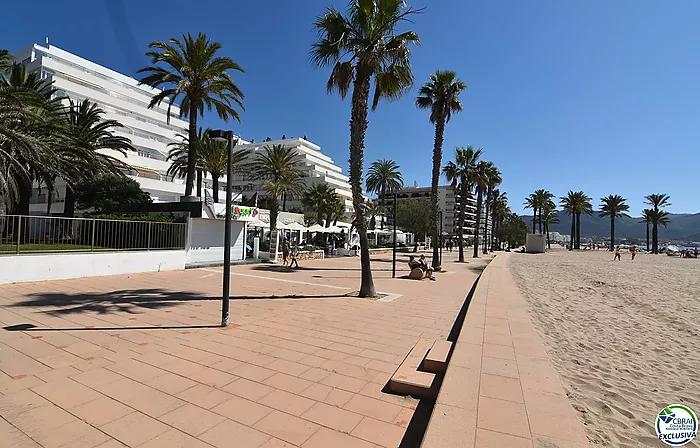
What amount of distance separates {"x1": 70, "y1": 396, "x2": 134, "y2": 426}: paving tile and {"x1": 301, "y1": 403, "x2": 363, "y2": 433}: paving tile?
1.76 meters

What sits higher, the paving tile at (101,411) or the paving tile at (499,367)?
the paving tile at (499,367)

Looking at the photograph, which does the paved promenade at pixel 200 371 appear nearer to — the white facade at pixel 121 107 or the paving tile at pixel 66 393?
the paving tile at pixel 66 393

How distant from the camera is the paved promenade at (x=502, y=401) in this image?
2.64 m

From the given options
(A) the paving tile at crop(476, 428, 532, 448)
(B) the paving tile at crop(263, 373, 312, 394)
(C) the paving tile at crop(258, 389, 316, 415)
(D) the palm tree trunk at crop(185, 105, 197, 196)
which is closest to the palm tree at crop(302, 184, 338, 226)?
(D) the palm tree trunk at crop(185, 105, 197, 196)

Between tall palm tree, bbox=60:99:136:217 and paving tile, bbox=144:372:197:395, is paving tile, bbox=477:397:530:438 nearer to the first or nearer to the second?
paving tile, bbox=144:372:197:395

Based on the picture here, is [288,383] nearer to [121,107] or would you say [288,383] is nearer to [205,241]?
[205,241]

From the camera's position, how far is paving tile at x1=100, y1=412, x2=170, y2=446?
9.58 ft

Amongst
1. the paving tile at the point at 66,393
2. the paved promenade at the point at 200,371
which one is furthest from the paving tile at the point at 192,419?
the paving tile at the point at 66,393

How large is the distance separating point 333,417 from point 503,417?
1.54 metres

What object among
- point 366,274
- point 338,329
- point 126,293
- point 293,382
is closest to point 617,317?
point 366,274

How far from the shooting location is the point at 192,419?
3254 mm

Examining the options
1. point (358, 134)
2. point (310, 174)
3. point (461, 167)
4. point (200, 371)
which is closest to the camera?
point (200, 371)

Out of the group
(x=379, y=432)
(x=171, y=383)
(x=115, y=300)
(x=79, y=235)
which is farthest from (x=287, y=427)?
(x=79, y=235)

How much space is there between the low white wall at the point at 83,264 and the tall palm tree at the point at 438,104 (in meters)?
14.5
